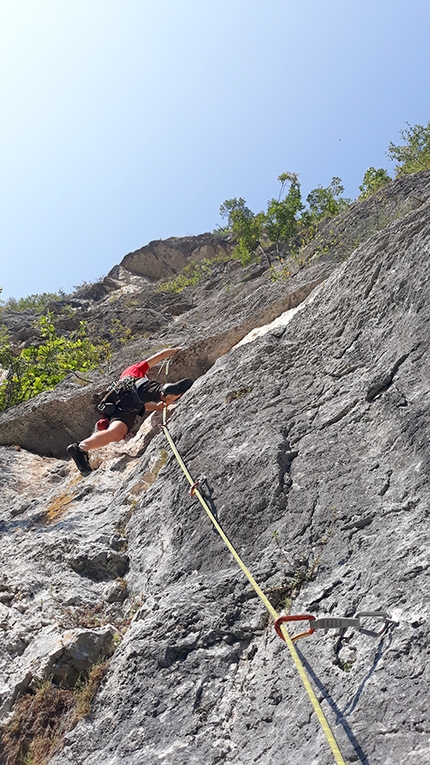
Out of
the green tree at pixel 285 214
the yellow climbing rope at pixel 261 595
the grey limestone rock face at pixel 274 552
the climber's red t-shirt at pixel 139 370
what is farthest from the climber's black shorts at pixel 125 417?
the green tree at pixel 285 214

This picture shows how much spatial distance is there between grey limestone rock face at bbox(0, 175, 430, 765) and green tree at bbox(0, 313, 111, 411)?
454 cm

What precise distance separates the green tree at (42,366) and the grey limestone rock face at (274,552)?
179 inches

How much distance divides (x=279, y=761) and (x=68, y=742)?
1583mm

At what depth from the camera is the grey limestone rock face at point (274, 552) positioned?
2576mm

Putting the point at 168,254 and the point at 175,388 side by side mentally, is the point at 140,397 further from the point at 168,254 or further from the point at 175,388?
the point at 168,254

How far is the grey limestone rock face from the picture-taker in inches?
101

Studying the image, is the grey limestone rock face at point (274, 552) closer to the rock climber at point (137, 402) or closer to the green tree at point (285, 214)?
the rock climber at point (137, 402)

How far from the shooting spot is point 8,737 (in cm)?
363

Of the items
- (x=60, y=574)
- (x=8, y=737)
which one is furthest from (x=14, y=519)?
(x=8, y=737)

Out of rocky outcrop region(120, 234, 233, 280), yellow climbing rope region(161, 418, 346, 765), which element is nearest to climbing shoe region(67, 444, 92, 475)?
yellow climbing rope region(161, 418, 346, 765)

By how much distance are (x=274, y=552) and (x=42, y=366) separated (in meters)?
8.61

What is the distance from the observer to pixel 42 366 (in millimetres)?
11164

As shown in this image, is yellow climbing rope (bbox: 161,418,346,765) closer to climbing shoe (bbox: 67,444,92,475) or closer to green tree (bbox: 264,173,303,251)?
climbing shoe (bbox: 67,444,92,475)

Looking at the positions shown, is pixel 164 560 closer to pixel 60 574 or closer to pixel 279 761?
pixel 60 574
